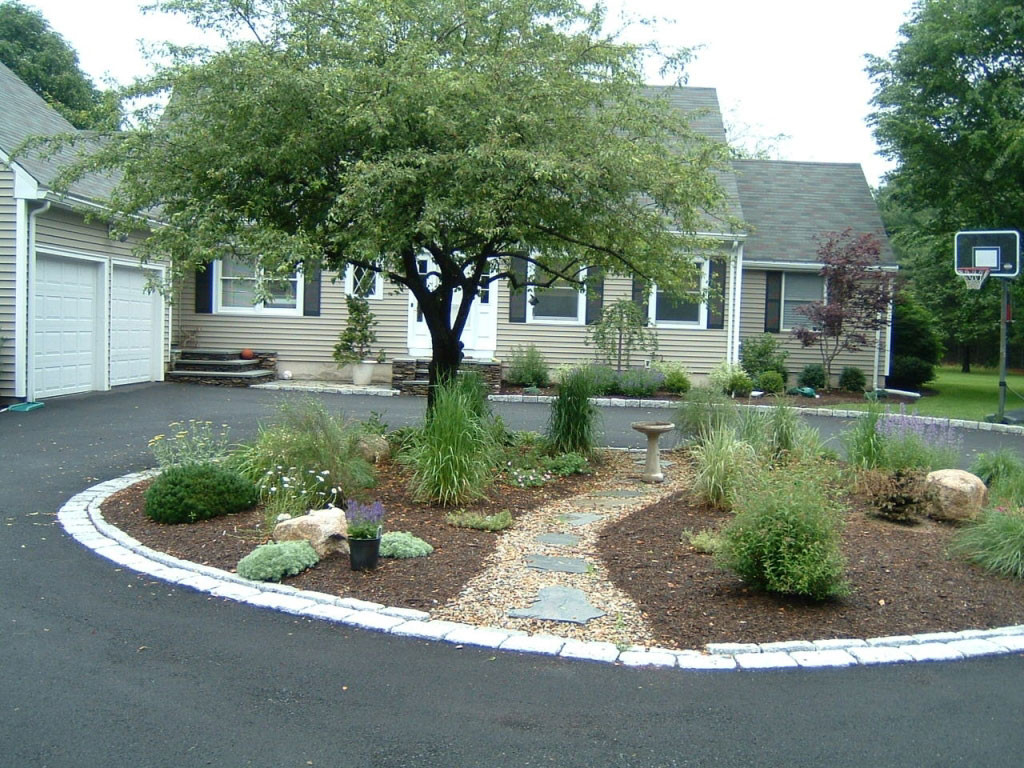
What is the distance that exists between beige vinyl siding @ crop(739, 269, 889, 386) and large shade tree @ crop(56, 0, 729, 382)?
10.8m

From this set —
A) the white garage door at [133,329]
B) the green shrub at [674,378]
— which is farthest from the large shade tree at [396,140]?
the green shrub at [674,378]

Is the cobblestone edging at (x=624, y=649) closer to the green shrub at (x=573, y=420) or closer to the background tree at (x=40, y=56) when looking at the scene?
the green shrub at (x=573, y=420)

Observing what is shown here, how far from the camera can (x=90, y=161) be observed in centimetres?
895

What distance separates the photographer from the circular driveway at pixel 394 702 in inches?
145

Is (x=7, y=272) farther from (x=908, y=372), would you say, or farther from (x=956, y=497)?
(x=908, y=372)

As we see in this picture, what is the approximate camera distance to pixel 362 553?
19.6ft

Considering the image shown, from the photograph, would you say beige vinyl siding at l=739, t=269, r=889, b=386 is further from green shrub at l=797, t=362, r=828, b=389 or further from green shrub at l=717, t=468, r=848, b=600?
green shrub at l=717, t=468, r=848, b=600

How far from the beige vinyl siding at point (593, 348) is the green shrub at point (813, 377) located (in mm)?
1676

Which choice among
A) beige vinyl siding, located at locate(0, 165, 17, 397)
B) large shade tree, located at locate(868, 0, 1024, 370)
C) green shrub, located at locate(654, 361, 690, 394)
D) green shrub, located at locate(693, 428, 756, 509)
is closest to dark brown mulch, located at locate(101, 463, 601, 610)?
green shrub, located at locate(693, 428, 756, 509)

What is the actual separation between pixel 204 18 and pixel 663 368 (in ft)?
36.4

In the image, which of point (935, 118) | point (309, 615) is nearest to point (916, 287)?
point (935, 118)

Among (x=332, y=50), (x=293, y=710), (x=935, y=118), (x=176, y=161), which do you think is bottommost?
(x=293, y=710)

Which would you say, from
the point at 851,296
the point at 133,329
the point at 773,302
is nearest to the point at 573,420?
the point at 851,296

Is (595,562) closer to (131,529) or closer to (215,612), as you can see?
(215,612)
